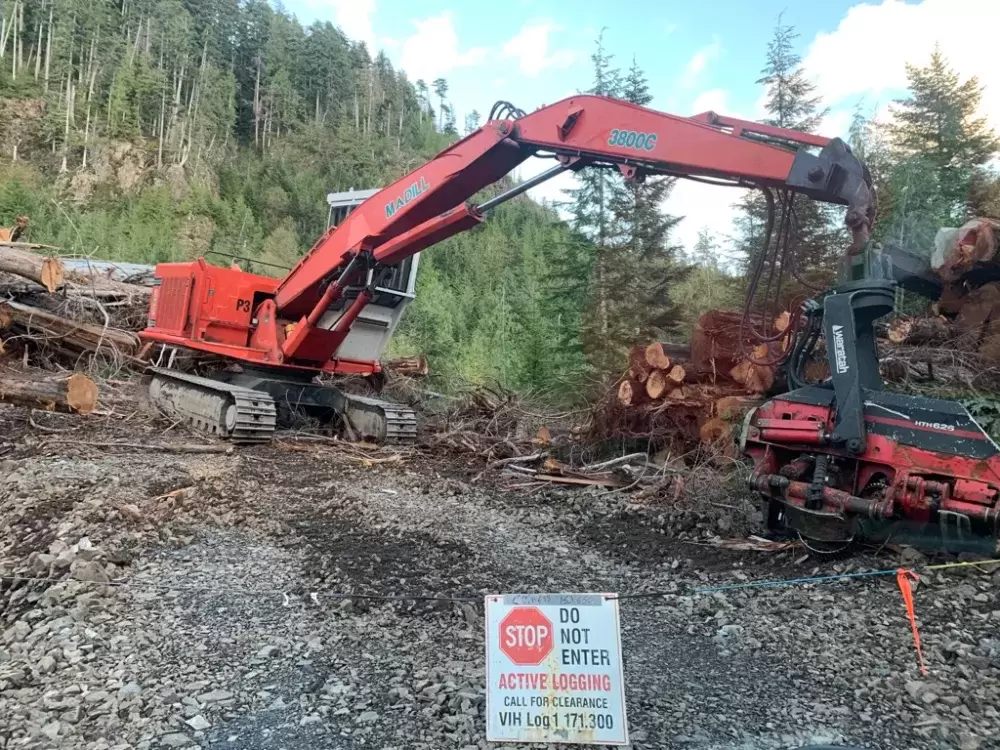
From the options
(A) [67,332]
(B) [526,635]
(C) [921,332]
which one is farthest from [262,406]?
(C) [921,332]

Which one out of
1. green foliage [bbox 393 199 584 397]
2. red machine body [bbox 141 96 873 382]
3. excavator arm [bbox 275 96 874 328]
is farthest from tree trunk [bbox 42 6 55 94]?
excavator arm [bbox 275 96 874 328]

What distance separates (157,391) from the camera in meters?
9.62

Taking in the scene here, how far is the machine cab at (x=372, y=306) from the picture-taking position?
888 cm

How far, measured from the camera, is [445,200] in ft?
23.3

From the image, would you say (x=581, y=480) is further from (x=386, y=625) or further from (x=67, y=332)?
(x=67, y=332)

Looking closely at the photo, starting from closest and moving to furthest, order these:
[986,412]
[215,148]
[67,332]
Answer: [986,412], [67,332], [215,148]

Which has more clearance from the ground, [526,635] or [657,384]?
[657,384]

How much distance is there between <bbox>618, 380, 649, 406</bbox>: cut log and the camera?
800 cm

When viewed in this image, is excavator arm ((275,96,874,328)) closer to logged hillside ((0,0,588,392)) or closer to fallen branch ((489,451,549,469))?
fallen branch ((489,451,549,469))

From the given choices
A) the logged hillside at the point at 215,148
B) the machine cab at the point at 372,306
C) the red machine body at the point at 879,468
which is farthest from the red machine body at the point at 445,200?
the logged hillside at the point at 215,148

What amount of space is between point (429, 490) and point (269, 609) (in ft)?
9.68

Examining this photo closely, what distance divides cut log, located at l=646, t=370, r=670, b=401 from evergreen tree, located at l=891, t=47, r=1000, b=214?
41.6 ft

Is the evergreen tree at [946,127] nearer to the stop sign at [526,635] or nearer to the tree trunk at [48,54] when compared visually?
the stop sign at [526,635]

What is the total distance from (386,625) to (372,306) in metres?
5.94
